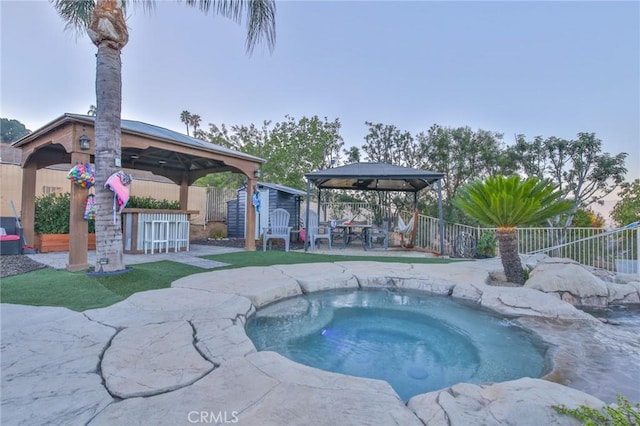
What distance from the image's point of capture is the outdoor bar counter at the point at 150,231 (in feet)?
22.7

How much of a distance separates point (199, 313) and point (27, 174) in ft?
24.7

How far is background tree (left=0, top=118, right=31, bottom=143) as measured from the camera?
32938mm

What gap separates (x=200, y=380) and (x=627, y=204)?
16.4 m

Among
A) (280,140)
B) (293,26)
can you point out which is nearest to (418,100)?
(293,26)

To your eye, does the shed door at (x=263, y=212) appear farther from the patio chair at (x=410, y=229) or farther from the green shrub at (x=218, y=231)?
the patio chair at (x=410, y=229)

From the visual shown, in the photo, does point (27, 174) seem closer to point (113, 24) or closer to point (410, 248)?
point (113, 24)

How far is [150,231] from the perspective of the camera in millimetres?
7078

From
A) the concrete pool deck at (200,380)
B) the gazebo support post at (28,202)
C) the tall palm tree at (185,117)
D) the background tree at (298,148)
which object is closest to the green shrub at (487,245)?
the concrete pool deck at (200,380)

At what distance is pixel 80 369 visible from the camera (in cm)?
179

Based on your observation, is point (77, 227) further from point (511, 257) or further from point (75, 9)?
point (511, 257)

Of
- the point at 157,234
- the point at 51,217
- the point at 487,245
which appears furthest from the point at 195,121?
the point at 487,245

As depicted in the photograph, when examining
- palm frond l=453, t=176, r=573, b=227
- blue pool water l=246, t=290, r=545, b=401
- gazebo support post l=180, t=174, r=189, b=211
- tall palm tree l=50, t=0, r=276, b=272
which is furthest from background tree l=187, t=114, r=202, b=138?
blue pool water l=246, t=290, r=545, b=401

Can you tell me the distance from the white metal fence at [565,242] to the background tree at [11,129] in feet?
140

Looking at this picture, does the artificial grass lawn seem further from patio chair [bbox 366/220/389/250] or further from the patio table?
patio chair [bbox 366/220/389/250]
